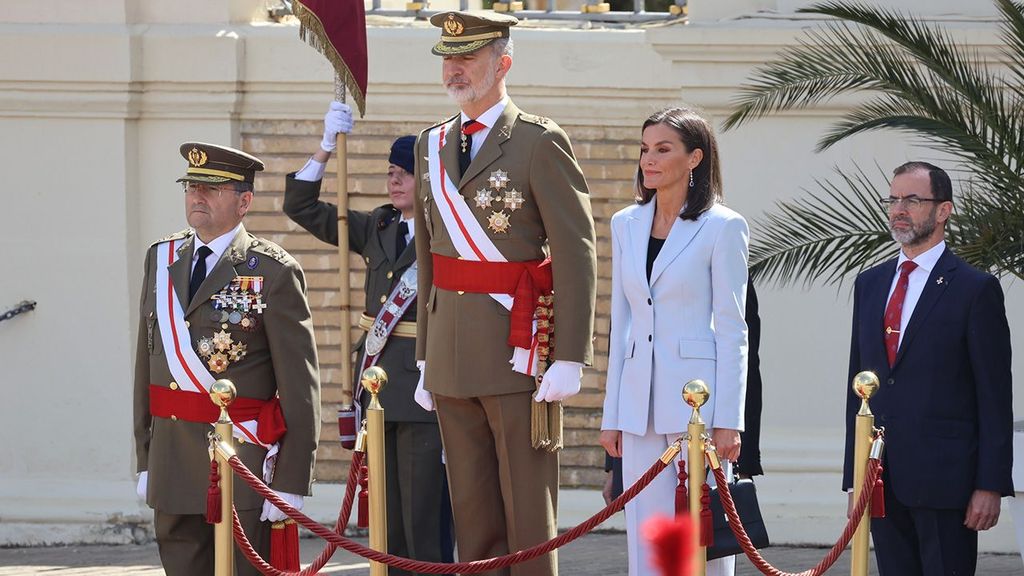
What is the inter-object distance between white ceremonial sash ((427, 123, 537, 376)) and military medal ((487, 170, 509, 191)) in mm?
98

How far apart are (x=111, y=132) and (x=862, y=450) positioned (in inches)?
177

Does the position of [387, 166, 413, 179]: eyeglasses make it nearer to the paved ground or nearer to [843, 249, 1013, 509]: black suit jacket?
the paved ground

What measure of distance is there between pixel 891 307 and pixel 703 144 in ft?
2.57

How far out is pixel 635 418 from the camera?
4715mm

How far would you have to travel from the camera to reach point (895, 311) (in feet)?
16.5

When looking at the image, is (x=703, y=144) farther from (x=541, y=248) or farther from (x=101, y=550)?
(x=101, y=550)

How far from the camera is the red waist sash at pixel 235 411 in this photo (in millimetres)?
5016

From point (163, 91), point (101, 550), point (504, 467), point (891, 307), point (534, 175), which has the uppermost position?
point (163, 91)

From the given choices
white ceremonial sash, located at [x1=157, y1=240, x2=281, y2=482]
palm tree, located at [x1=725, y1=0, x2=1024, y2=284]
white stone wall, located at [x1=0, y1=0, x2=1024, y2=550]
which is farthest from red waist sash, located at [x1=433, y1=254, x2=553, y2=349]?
white stone wall, located at [x1=0, y1=0, x2=1024, y2=550]

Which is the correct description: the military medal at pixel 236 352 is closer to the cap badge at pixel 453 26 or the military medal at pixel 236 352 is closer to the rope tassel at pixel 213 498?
the rope tassel at pixel 213 498

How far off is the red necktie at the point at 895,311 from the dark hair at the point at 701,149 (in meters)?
0.65

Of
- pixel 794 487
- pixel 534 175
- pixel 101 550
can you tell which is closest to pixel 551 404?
pixel 534 175

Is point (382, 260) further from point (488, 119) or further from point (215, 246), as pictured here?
point (488, 119)

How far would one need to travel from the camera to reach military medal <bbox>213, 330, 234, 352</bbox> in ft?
16.4
